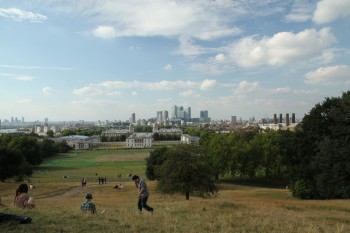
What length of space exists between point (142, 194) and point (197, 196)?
96.2 ft

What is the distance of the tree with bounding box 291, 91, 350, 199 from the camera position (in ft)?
123

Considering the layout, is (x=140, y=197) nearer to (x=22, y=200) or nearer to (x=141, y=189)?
(x=141, y=189)

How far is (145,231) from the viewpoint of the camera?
1143 cm

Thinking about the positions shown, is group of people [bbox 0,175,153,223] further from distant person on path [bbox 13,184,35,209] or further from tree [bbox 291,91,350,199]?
tree [bbox 291,91,350,199]

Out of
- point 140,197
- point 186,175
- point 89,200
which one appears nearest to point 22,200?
point 89,200

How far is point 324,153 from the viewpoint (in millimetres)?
37969

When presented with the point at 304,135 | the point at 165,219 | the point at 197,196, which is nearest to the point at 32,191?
the point at 197,196

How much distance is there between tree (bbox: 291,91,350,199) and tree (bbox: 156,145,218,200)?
10071 mm

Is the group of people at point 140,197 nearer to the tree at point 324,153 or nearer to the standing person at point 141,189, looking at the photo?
the standing person at point 141,189

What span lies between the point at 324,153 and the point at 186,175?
13.6 metres

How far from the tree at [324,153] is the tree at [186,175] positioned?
10.1 meters

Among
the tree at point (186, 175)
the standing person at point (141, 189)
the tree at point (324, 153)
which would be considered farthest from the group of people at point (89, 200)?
the tree at point (324, 153)

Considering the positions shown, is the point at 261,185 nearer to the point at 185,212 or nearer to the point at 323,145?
the point at 323,145

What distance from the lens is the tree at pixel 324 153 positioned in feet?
123
